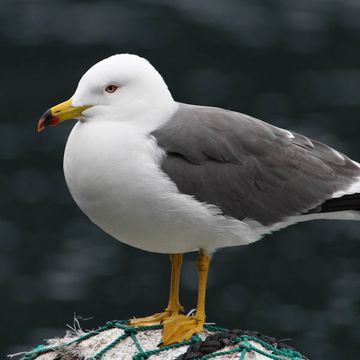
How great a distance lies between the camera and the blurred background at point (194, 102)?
14.4m

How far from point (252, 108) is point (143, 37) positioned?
7.66 feet

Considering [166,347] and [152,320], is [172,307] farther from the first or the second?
[166,347]

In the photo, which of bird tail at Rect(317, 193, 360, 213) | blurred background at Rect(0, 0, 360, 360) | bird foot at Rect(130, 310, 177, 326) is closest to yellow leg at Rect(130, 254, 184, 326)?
bird foot at Rect(130, 310, 177, 326)

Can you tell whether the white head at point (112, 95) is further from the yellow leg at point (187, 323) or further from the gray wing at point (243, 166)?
the yellow leg at point (187, 323)

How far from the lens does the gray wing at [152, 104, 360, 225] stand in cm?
713

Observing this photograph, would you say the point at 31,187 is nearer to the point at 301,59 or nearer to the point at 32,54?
the point at 32,54

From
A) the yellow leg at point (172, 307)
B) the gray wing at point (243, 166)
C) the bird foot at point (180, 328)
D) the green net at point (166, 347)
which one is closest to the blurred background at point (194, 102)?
the yellow leg at point (172, 307)

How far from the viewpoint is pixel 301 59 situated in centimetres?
1859

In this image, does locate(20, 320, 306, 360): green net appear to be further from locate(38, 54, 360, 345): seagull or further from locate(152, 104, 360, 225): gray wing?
locate(152, 104, 360, 225): gray wing

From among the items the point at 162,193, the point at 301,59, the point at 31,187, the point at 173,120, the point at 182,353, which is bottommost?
the point at 182,353

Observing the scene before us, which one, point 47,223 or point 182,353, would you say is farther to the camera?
point 47,223

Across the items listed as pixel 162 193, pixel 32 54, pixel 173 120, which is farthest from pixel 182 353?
pixel 32 54

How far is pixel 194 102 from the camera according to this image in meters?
16.7

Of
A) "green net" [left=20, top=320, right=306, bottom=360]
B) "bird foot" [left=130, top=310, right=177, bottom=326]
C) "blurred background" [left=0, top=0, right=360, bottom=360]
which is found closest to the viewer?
"green net" [left=20, top=320, right=306, bottom=360]
